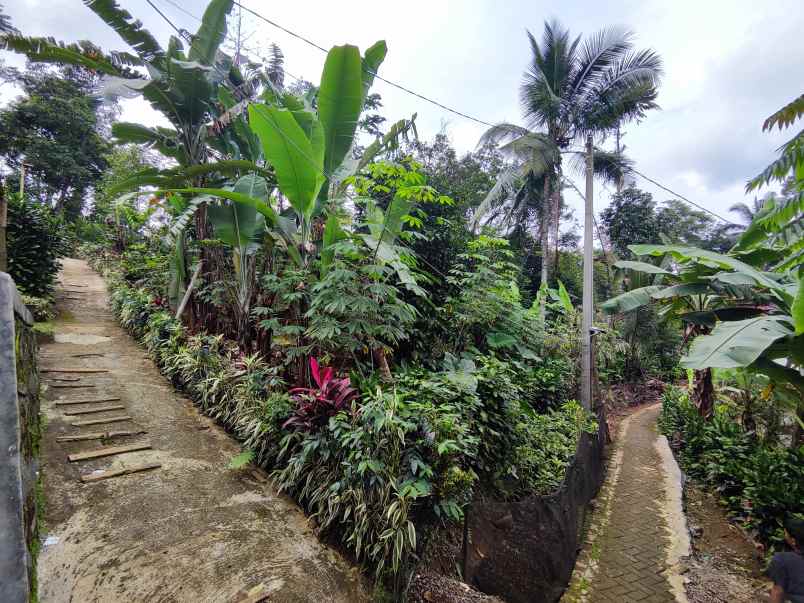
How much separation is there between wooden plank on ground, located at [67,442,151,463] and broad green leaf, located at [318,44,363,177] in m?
3.59

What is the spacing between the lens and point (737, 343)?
2.87 metres

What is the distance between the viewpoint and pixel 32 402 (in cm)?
186

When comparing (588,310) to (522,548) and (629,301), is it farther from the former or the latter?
(522,548)

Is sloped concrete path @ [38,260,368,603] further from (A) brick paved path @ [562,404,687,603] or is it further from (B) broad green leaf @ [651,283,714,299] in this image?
(B) broad green leaf @ [651,283,714,299]

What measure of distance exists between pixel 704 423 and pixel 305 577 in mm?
7074

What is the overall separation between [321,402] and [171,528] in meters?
1.43

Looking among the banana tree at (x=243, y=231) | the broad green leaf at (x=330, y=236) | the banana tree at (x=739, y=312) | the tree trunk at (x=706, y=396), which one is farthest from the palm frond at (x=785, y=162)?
the banana tree at (x=243, y=231)

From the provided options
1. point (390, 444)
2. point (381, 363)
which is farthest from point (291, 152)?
point (390, 444)

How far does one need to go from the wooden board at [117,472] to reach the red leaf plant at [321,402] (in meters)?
1.36

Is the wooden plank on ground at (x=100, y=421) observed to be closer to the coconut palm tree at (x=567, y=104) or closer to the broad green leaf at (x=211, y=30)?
the broad green leaf at (x=211, y=30)

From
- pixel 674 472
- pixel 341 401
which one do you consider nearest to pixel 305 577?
pixel 341 401

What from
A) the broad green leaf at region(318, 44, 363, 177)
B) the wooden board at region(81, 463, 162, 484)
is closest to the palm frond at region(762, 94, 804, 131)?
the broad green leaf at region(318, 44, 363, 177)

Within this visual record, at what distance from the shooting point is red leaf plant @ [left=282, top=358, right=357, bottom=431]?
361cm

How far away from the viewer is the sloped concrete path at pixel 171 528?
2.54 meters
